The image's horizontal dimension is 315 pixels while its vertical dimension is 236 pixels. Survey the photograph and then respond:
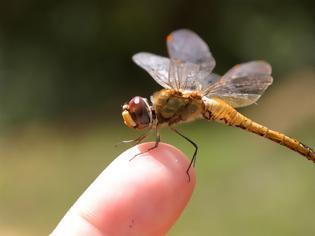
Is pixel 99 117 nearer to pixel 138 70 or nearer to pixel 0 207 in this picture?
pixel 138 70

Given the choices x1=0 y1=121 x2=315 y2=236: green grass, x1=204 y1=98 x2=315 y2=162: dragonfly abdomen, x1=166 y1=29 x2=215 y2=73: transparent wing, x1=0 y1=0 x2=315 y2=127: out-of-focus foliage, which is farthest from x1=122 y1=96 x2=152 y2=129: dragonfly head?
x1=0 y1=0 x2=315 y2=127: out-of-focus foliage

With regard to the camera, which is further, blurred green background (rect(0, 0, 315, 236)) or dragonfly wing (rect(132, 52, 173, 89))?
blurred green background (rect(0, 0, 315, 236))

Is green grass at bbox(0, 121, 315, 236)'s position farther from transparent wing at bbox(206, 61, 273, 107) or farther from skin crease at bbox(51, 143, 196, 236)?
skin crease at bbox(51, 143, 196, 236)

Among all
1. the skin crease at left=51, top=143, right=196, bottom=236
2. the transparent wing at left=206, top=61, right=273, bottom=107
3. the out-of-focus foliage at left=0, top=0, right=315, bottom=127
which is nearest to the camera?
the skin crease at left=51, top=143, right=196, bottom=236

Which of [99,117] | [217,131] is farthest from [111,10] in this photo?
[217,131]

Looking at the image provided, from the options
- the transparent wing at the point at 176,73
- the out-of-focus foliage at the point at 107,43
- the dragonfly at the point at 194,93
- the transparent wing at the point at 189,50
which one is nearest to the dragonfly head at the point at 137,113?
the dragonfly at the point at 194,93

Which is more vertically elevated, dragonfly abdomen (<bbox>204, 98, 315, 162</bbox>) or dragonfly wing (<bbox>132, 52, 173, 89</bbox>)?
dragonfly wing (<bbox>132, 52, 173, 89</bbox>)
